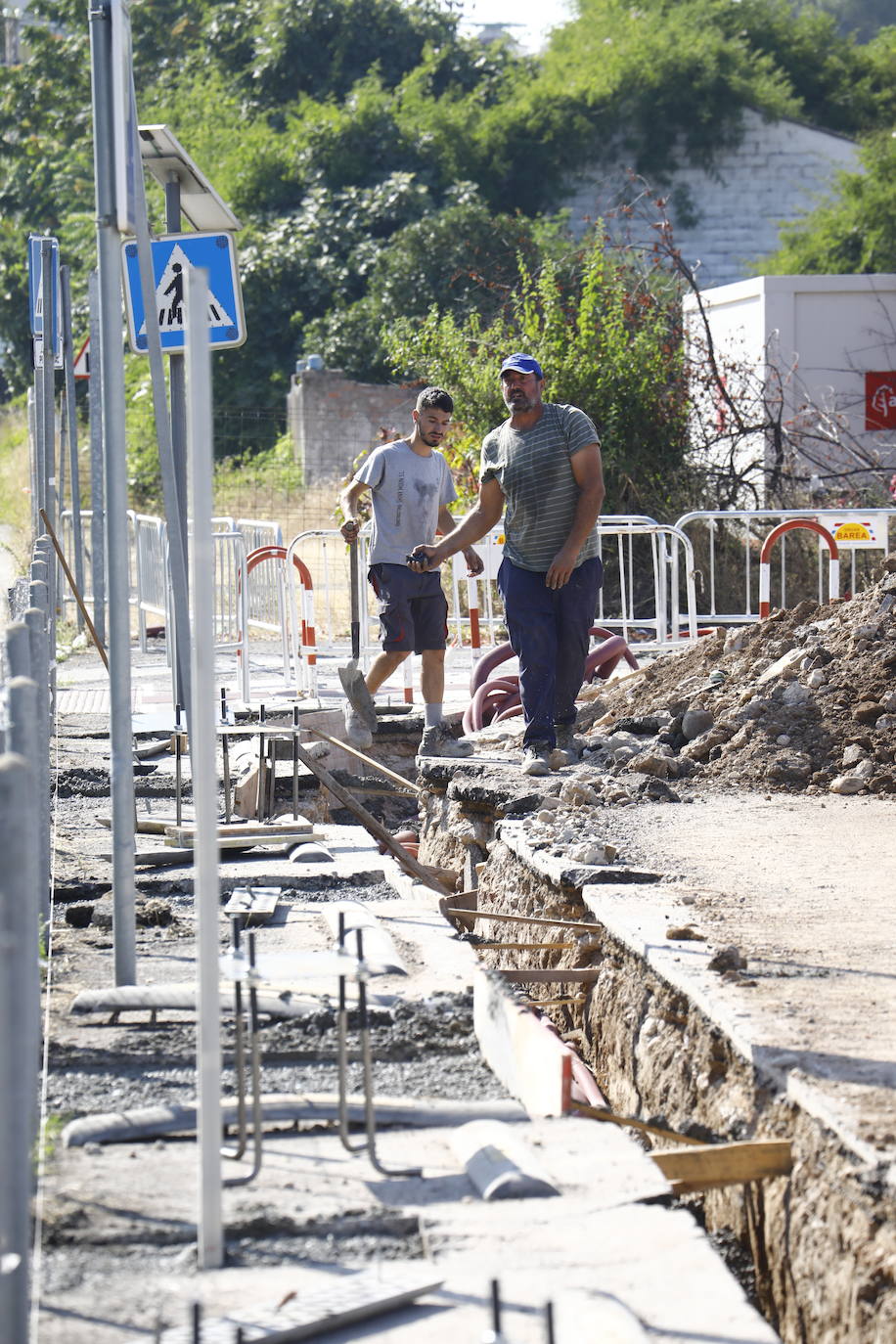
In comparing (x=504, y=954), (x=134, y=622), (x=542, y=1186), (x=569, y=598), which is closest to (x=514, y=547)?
(x=569, y=598)

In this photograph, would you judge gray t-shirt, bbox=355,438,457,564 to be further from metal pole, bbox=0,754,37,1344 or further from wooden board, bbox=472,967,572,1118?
metal pole, bbox=0,754,37,1344

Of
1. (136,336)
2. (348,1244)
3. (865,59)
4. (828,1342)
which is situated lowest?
(828,1342)

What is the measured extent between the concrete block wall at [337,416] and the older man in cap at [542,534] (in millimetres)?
19709

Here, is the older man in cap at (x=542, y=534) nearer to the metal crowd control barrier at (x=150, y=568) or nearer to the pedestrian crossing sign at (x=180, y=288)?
the pedestrian crossing sign at (x=180, y=288)

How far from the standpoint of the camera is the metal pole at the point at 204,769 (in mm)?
2785

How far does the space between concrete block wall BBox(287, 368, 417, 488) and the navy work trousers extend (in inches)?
780

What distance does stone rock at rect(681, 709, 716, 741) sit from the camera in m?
9.05

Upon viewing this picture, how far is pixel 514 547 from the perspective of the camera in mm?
8422

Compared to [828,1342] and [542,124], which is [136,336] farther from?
[542,124]

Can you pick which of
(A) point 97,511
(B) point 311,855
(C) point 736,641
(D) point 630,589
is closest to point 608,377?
(D) point 630,589

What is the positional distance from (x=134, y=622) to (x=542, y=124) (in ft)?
62.7

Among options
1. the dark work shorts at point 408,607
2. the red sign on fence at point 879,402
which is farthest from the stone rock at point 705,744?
the red sign on fence at point 879,402

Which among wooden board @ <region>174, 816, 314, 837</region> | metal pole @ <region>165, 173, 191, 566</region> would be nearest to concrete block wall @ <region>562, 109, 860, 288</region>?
metal pole @ <region>165, 173, 191, 566</region>

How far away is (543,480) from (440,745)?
1784 mm
